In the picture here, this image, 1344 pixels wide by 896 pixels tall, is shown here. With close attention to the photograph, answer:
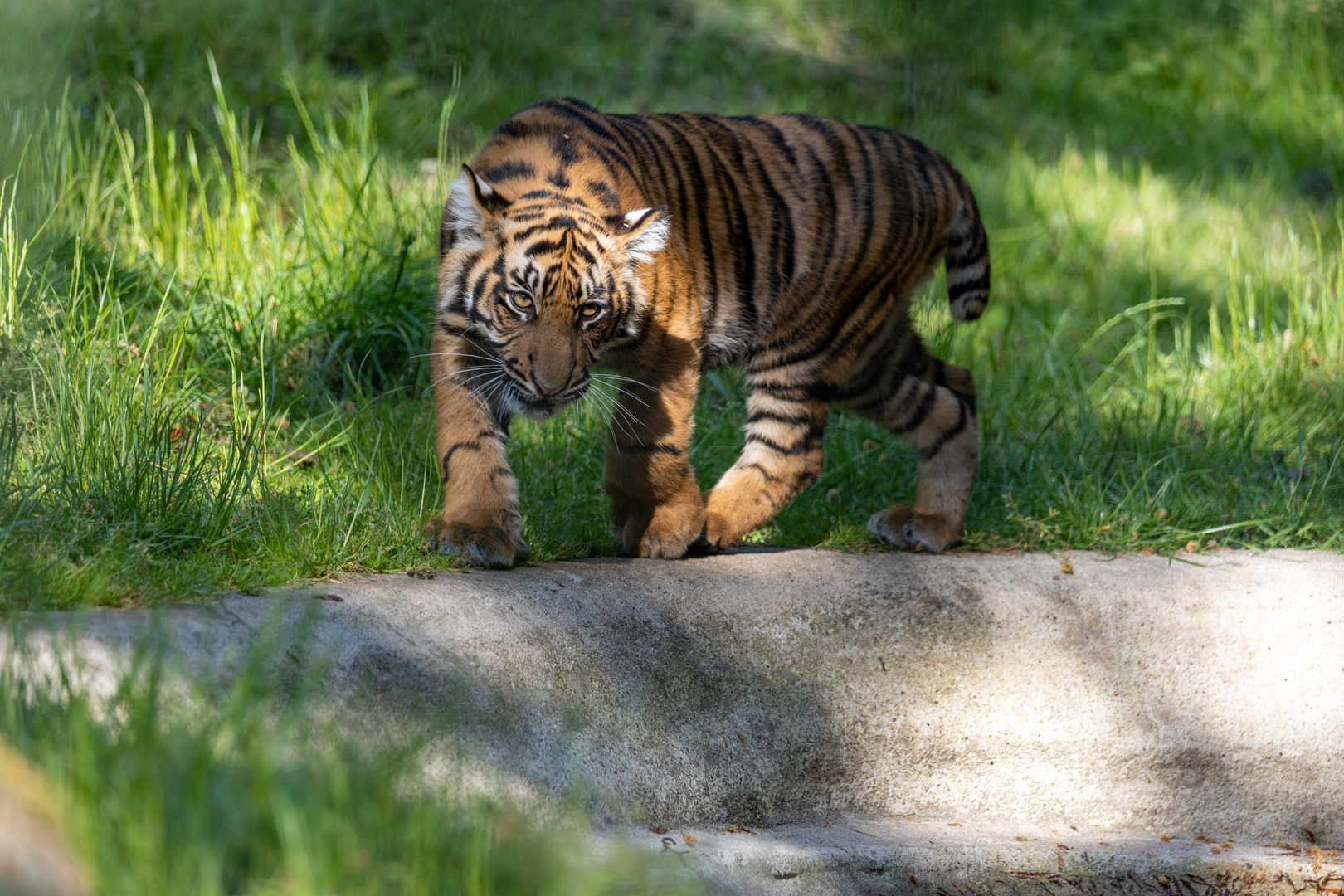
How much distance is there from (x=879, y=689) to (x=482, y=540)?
1.10 metres

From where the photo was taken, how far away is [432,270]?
4516 mm

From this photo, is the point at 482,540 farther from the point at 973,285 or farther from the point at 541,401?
the point at 973,285

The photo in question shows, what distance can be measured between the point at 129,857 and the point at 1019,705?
2.41 meters

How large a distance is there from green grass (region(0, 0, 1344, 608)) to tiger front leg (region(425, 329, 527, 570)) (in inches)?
6.6

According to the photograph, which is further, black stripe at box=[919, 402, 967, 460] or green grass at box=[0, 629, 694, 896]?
black stripe at box=[919, 402, 967, 460]

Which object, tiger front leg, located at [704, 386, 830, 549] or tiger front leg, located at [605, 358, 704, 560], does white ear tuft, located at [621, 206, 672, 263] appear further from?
tiger front leg, located at [704, 386, 830, 549]

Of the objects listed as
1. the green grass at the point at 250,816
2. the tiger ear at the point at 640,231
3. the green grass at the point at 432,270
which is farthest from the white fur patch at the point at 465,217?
the green grass at the point at 250,816

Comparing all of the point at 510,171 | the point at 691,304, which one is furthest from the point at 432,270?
the point at 691,304

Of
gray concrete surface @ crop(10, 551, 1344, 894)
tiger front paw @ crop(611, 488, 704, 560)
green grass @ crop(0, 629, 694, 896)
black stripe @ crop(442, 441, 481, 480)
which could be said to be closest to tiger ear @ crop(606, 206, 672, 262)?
black stripe @ crop(442, 441, 481, 480)

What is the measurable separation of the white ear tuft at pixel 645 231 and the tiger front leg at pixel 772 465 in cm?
80

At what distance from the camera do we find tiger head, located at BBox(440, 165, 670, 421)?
9.63 ft

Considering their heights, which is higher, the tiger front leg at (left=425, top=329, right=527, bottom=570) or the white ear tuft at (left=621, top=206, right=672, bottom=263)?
the white ear tuft at (left=621, top=206, right=672, bottom=263)

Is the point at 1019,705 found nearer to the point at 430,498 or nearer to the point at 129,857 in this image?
the point at 430,498

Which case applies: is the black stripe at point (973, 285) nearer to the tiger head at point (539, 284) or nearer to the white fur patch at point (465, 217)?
the tiger head at point (539, 284)
